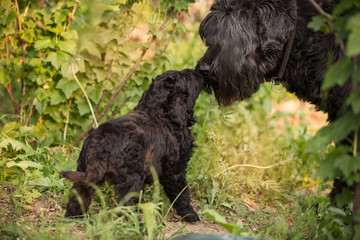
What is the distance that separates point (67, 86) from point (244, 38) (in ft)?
5.78

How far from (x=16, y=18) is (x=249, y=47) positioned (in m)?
2.15

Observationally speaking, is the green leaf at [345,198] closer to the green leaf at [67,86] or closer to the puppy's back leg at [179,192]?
the puppy's back leg at [179,192]

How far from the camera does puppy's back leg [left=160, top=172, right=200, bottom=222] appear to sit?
2979mm

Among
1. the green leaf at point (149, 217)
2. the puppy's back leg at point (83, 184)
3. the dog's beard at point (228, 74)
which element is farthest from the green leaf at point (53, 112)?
the green leaf at point (149, 217)

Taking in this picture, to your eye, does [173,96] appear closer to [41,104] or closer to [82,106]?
[82,106]

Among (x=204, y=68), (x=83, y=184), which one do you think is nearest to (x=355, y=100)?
(x=204, y=68)

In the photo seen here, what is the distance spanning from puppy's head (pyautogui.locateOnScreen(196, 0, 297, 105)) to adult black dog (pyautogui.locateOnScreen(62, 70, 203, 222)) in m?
0.22

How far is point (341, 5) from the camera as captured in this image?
Result: 191 cm

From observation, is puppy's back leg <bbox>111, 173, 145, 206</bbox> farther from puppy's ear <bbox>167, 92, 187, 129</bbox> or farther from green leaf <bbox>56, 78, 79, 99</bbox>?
green leaf <bbox>56, 78, 79, 99</bbox>

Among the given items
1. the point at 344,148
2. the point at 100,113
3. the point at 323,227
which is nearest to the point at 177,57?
the point at 100,113

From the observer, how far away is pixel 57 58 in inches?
147

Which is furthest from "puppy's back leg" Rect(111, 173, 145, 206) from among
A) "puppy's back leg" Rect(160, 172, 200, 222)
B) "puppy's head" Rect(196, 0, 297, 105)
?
"puppy's head" Rect(196, 0, 297, 105)

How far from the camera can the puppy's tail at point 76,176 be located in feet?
8.19

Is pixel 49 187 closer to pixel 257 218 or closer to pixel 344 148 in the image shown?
pixel 257 218
